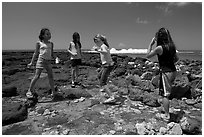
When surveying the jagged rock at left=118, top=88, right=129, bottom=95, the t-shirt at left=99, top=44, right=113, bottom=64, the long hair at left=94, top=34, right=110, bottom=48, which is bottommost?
the jagged rock at left=118, top=88, right=129, bottom=95

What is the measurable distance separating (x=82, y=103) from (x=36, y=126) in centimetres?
151

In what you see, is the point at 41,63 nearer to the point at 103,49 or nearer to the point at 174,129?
the point at 103,49

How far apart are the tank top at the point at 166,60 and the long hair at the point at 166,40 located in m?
0.06

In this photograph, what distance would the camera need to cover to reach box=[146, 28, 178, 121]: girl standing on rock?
11.8 feet

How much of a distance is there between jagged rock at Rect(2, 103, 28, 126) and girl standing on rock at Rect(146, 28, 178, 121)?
2.90 meters

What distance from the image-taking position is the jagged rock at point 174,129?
3365mm

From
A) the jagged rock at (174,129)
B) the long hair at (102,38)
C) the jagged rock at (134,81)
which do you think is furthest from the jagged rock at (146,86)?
the jagged rock at (174,129)

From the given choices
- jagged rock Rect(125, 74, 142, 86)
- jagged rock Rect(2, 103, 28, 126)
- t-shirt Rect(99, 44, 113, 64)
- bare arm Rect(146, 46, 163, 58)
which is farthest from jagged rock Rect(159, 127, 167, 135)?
jagged rock Rect(125, 74, 142, 86)

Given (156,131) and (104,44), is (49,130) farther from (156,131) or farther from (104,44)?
(104,44)

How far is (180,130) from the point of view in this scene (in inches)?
133

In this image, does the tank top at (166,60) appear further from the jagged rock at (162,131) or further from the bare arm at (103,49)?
the bare arm at (103,49)

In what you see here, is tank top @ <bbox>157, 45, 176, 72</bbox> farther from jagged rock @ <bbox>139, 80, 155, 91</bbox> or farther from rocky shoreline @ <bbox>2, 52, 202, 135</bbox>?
jagged rock @ <bbox>139, 80, 155, 91</bbox>

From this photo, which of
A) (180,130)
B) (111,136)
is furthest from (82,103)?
(180,130)

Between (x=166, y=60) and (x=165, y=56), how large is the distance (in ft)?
0.31
